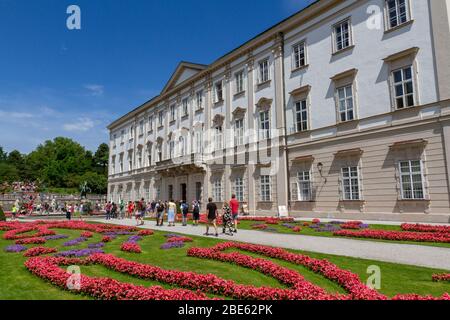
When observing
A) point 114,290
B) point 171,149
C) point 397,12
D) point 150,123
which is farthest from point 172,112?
point 114,290

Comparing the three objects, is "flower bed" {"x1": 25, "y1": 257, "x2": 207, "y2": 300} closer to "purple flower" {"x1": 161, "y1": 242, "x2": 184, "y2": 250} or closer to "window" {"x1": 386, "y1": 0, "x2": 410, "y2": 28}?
"purple flower" {"x1": 161, "y1": 242, "x2": 184, "y2": 250}

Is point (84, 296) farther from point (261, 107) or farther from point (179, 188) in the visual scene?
point (179, 188)

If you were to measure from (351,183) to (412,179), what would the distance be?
12.6 feet

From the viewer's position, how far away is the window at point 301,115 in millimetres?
25562

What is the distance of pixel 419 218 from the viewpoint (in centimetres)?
1834

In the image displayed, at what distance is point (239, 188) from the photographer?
30.8m

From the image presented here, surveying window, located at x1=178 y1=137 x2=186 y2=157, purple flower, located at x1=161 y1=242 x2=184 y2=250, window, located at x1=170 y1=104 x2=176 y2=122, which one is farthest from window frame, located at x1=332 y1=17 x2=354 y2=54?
window, located at x1=170 y1=104 x2=176 y2=122

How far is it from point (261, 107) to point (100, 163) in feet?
279

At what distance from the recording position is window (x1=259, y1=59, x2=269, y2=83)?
29250 mm

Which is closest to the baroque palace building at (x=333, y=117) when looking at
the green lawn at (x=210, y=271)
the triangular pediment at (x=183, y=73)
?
the triangular pediment at (x=183, y=73)

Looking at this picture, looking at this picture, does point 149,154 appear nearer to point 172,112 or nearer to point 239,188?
point 172,112

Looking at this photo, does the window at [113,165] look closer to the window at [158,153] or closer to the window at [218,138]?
the window at [158,153]

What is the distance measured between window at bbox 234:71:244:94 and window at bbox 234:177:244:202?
864 centimetres

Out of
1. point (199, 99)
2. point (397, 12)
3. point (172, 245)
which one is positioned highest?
point (199, 99)
